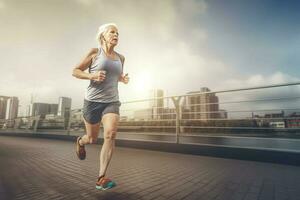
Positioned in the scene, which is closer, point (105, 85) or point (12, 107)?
point (105, 85)

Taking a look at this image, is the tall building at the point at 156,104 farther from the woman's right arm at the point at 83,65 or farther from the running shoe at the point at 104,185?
the running shoe at the point at 104,185

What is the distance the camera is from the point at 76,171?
303 cm

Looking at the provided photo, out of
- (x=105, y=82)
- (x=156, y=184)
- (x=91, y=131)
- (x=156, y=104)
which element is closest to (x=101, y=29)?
(x=105, y=82)

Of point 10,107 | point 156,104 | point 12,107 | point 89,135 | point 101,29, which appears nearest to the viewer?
point 101,29

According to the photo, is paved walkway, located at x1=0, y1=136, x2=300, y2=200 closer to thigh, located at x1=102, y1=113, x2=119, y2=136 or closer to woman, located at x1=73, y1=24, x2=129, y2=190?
woman, located at x1=73, y1=24, x2=129, y2=190

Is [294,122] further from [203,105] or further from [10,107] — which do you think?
[10,107]

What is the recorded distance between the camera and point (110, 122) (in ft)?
7.50

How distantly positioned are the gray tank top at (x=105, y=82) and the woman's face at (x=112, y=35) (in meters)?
0.16

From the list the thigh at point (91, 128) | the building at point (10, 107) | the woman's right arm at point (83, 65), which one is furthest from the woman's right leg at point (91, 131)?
the building at point (10, 107)

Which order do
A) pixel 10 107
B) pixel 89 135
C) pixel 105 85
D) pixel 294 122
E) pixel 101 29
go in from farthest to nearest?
pixel 10 107
pixel 294 122
pixel 89 135
pixel 101 29
pixel 105 85

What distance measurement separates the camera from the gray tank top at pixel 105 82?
2.34 m

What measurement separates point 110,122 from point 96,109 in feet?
0.92

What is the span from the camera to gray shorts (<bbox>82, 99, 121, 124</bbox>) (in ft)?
7.81

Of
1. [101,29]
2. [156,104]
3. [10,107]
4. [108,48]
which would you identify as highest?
[10,107]
